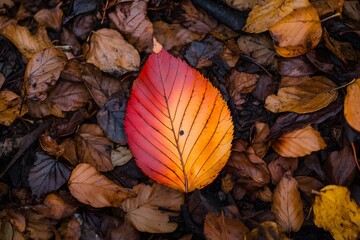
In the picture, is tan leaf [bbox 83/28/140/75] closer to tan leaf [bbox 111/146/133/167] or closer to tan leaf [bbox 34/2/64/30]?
tan leaf [bbox 34/2/64/30]

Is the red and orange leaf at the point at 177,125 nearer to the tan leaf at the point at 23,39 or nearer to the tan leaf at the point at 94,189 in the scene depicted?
the tan leaf at the point at 94,189

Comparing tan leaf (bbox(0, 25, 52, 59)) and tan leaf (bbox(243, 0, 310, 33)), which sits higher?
tan leaf (bbox(243, 0, 310, 33))

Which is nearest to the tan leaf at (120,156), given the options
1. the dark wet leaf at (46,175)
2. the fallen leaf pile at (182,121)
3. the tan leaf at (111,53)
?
the fallen leaf pile at (182,121)

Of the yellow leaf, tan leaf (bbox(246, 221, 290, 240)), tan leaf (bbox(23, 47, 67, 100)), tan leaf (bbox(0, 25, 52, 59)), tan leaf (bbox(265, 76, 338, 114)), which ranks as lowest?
tan leaf (bbox(246, 221, 290, 240))

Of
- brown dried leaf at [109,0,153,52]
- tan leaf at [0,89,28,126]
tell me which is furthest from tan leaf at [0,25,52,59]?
brown dried leaf at [109,0,153,52]

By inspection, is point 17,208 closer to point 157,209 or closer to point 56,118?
point 56,118

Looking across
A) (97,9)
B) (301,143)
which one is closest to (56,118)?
(97,9)
